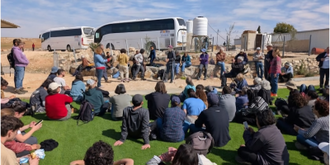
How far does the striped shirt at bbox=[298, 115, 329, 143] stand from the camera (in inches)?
145

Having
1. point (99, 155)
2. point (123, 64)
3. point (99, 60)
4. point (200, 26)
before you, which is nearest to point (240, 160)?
point (99, 155)

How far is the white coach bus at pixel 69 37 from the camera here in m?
24.1

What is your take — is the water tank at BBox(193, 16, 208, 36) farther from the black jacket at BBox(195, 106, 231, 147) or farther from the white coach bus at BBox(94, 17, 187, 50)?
the black jacket at BBox(195, 106, 231, 147)

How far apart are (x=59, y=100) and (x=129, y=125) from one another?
188 cm

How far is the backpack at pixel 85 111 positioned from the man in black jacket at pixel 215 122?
103 inches

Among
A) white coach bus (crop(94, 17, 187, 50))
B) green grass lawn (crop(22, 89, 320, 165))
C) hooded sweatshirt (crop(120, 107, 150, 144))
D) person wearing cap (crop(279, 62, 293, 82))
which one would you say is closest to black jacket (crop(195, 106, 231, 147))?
green grass lawn (crop(22, 89, 320, 165))

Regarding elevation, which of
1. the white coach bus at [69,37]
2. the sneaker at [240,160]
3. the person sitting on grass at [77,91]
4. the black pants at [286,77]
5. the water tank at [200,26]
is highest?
the water tank at [200,26]

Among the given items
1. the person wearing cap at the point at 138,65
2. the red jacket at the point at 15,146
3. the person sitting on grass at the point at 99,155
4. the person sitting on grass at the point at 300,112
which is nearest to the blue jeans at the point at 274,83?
the person sitting on grass at the point at 300,112

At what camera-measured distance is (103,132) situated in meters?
Answer: 4.98

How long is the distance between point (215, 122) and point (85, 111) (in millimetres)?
3041

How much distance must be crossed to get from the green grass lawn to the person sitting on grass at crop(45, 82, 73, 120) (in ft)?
0.54

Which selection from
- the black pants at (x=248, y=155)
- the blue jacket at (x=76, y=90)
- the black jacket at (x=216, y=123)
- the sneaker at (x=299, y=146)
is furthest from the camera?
the blue jacket at (x=76, y=90)

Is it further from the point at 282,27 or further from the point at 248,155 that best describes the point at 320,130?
the point at 282,27

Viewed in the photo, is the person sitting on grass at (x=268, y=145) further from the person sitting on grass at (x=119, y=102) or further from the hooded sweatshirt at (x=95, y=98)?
the hooded sweatshirt at (x=95, y=98)
